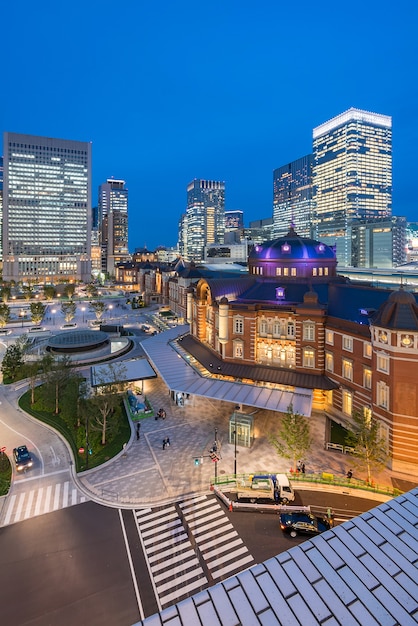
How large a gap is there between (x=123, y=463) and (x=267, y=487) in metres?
13.9

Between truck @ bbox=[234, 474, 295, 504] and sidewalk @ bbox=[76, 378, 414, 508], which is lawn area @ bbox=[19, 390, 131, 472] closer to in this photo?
sidewalk @ bbox=[76, 378, 414, 508]

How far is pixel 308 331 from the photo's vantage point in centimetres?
4641

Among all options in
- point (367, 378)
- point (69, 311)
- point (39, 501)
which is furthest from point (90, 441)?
point (69, 311)

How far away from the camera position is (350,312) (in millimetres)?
43812

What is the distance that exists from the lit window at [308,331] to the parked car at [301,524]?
2393cm

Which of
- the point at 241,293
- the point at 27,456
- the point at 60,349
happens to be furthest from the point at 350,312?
the point at 60,349

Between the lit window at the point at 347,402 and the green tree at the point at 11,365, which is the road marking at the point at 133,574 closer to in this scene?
the lit window at the point at 347,402

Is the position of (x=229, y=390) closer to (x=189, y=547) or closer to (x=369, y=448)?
(x=369, y=448)

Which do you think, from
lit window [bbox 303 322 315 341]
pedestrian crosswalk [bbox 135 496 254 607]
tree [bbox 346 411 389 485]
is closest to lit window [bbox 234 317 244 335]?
lit window [bbox 303 322 315 341]

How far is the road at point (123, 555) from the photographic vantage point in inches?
785

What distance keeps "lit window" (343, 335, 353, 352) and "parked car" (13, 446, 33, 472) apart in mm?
35617

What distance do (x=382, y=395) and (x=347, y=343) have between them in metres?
8.62

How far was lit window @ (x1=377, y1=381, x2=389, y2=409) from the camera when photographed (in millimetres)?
Result: 33906

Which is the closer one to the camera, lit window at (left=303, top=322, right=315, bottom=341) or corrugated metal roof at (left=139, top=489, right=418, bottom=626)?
corrugated metal roof at (left=139, top=489, right=418, bottom=626)
